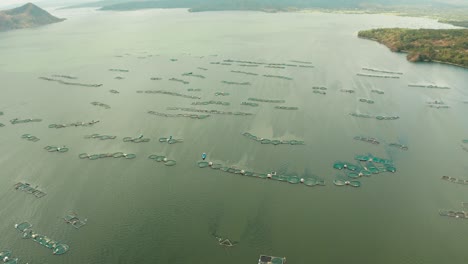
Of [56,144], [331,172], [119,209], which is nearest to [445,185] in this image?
[331,172]

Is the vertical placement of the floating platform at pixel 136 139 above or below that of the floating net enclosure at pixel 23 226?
above

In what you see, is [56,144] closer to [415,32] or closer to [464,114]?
[464,114]

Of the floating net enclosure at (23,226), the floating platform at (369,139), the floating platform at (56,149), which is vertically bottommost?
the floating net enclosure at (23,226)

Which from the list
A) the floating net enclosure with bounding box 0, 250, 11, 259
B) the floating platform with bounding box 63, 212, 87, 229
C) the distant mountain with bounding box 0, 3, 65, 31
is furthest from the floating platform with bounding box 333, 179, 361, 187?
the distant mountain with bounding box 0, 3, 65, 31

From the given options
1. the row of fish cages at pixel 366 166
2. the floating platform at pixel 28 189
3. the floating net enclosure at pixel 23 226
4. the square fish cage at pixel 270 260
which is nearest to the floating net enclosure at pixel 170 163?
the floating platform at pixel 28 189

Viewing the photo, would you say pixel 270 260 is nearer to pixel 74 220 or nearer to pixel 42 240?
pixel 74 220

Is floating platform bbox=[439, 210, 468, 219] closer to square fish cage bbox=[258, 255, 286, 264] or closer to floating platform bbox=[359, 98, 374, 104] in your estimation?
square fish cage bbox=[258, 255, 286, 264]

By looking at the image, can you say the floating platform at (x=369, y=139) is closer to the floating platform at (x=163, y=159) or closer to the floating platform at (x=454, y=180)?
the floating platform at (x=454, y=180)
